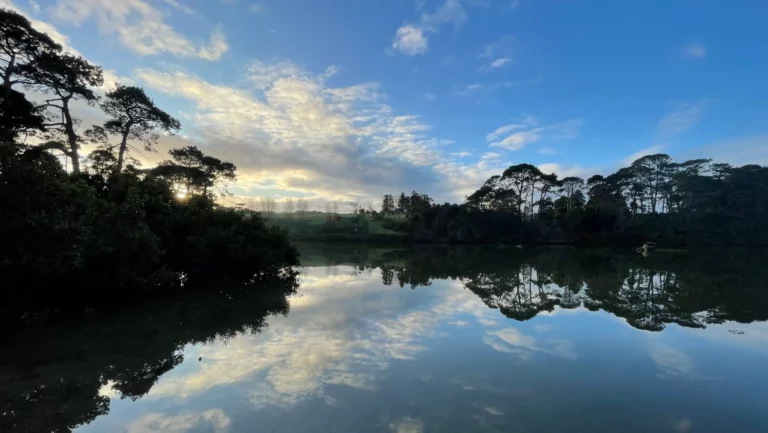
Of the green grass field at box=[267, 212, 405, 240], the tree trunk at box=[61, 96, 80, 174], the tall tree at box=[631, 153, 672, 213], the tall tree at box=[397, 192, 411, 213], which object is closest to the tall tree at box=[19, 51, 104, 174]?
the tree trunk at box=[61, 96, 80, 174]

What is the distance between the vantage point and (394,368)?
597 centimetres

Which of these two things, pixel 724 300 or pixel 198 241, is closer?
pixel 724 300

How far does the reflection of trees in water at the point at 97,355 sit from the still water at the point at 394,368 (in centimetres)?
3

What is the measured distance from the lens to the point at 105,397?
4871 millimetres

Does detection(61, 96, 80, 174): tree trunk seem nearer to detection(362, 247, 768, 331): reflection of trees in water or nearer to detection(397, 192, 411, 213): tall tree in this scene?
detection(362, 247, 768, 331): reflection of trees in water

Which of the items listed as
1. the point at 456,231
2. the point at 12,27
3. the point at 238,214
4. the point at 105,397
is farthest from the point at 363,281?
the point at 456,231

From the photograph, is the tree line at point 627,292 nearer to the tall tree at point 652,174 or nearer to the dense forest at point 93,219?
the dense forest at point 93,219

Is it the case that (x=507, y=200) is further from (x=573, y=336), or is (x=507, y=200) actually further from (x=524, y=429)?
(x=524, y=429)

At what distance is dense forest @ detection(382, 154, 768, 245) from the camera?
51.6 m

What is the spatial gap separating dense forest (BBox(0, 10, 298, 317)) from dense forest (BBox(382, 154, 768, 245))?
3885cm

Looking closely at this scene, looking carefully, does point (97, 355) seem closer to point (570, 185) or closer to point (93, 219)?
point (93, 219)

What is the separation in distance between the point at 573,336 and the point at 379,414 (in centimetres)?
542

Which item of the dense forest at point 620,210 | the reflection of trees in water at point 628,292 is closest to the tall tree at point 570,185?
the dense forest at point 620,210

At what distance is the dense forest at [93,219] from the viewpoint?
24.0ft
